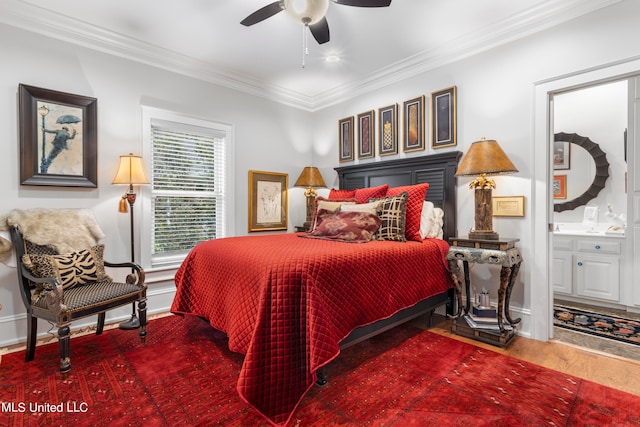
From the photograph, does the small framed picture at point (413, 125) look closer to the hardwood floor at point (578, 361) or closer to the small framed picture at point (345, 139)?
the small framed picture at point (345, 139)

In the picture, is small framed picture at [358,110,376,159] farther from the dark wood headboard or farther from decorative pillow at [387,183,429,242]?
decorative pillow at [387,183,429,242]

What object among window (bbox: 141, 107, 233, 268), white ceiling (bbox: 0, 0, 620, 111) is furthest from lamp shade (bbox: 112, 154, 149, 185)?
white ceiling (bbox: 0, 0, 620, 111)

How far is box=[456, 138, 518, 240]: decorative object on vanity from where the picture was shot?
2545 millimetres

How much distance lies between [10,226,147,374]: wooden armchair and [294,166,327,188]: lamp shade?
2256mm

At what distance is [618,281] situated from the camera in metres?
3.28

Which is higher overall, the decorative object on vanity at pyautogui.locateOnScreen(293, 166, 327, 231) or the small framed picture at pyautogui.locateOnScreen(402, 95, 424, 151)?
the small framed picture at pyautogui.locateOnScreen(402, 95, 424, 151)

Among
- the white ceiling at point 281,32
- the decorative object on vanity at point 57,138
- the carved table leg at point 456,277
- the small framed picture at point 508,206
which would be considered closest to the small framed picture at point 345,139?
the white ceiling at point 281,32

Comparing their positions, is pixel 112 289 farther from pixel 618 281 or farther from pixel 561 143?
pixel 561 143

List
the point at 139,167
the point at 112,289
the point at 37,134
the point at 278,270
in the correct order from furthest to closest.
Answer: the point at 139,167, the point at 37,134, the point at 112,289, the point at 278,270

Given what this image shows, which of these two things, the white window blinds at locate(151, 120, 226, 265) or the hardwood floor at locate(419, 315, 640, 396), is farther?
the white window blinds at locate(151, 120, 226, 265)

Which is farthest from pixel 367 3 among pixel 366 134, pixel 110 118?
pixel 110 118

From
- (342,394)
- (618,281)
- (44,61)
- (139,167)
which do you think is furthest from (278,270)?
(618,281)

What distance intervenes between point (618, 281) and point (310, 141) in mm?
3936

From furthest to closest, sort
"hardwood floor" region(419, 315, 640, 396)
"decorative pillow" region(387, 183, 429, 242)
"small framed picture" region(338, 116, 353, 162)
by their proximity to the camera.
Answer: "small framed picture" region(338, 116, 353, 162), "decorative pillow" region(387, 183, 429, 242), "hardwood floor" region(419, 315, 640, 396)
